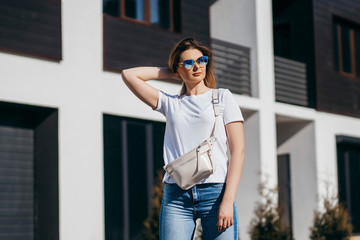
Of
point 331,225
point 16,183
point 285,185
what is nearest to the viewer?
point 16,183

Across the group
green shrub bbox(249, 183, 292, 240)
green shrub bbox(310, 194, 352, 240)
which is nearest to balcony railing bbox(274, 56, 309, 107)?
green shrub bbox(310, 194, 352, 240)

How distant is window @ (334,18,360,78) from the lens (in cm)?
1823

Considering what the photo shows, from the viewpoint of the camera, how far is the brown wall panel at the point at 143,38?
472 inches

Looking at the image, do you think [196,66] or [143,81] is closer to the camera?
[196,66]

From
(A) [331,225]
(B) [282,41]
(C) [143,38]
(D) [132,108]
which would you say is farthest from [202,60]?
(B) [282,41]

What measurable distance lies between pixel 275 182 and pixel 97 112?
540 cm

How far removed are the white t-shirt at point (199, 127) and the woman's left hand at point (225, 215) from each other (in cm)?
16

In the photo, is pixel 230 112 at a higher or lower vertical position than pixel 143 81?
lower

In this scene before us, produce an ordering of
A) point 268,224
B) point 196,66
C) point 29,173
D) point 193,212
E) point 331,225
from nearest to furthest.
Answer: point 193,212 → point 196,66 → point 29,173 → point 268,224 → point 331,225

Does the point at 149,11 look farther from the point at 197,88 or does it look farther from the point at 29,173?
the point at 197,88

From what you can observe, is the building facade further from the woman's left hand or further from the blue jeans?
the woman's left hand

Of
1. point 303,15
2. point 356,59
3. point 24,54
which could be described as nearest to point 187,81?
point 24,54

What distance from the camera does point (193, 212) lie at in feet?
12.4

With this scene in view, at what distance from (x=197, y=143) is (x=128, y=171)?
28.2 ft
